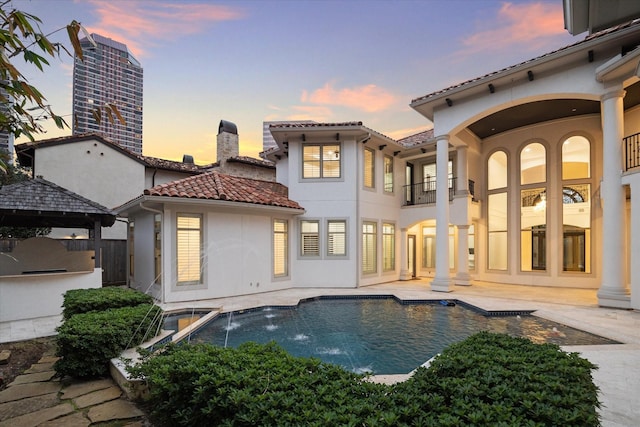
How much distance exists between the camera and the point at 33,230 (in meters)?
16.0

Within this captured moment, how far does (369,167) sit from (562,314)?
8.30m

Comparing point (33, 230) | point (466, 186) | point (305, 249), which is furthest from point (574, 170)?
point (33, 230)

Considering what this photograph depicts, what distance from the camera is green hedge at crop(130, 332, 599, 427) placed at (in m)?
2.22

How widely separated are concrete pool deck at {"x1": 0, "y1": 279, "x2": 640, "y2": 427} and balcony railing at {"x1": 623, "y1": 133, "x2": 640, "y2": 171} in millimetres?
3995

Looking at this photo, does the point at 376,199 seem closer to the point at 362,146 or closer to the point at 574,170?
the point at 362,146

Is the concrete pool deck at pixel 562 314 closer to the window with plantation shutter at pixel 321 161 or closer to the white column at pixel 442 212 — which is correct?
the white column at pixel 442 212

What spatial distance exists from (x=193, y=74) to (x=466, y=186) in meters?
13.5

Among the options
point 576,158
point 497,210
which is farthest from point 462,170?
point 576,158

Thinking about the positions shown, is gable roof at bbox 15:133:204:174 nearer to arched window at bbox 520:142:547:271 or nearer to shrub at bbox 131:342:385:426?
shrub at bbox 131:342:385:426

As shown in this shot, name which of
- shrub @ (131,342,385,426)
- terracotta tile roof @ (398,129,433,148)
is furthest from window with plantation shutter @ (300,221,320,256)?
shrub @ (131,342,385,426)

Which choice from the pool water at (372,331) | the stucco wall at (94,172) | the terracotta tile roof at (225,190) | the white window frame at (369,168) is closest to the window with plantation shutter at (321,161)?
the white window frame at (369,168)

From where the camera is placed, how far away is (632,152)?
932 centimetres

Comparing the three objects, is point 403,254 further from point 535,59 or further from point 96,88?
point 96,88

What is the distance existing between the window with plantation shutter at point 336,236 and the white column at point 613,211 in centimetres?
812
